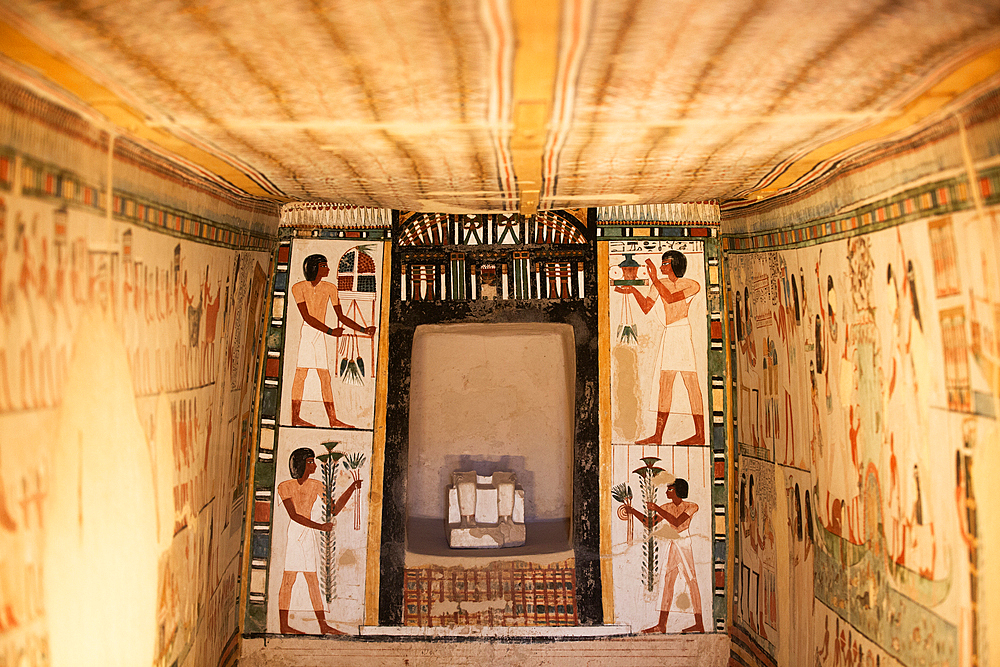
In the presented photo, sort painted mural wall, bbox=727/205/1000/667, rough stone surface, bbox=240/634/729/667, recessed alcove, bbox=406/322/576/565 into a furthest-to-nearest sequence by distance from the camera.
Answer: recessed alcove, bbox=406/322/576/565
rough stone surface, bbox=240/634/729/667
painted mural wall, bbox=727/205/1000/667

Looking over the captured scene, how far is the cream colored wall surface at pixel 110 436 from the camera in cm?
130

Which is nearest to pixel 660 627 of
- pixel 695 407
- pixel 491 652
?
pixel 491 652

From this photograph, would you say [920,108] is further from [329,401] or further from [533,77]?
[329,401]

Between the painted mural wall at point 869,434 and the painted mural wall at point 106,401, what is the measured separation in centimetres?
195

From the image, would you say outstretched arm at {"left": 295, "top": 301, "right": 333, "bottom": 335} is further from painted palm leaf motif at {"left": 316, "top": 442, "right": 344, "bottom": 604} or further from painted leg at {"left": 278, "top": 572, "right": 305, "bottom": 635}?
painted leg at {"left": 278, "top": 572, "right": 305, "bottom": 635}

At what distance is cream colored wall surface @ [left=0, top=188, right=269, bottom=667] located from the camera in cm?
130

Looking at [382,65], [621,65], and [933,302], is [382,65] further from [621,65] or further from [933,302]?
[933,302]

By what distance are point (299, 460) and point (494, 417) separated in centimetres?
93

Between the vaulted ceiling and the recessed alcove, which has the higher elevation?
the vaulted ceiling

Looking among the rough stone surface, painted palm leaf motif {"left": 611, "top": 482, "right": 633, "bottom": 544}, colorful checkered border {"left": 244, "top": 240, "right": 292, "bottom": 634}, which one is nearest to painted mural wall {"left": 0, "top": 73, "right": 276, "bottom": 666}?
colorful checkered border {"left": 244, "top": 240, "right": 292, "bottom": 634}

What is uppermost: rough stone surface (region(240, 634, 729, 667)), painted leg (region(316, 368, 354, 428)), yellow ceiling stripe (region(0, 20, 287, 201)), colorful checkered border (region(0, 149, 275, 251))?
yellow ceiling stripe (region(0, 20, 287, 201))

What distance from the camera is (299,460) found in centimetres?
294

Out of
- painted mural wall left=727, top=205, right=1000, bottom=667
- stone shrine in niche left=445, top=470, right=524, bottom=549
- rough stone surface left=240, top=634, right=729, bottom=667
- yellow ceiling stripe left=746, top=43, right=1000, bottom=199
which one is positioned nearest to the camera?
yellow ceiling stripe left=746, top=43, right=1000, bottom=199

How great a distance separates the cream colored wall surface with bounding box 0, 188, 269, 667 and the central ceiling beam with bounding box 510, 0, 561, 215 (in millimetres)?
993
